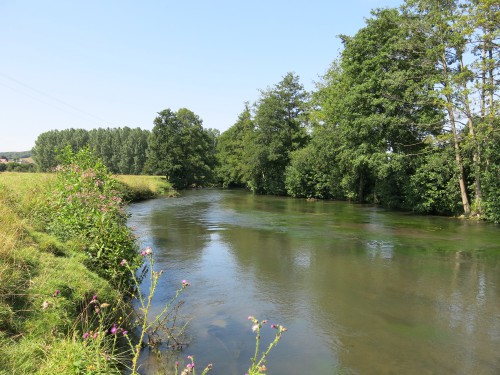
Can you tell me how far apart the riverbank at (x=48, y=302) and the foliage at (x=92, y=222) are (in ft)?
0.36

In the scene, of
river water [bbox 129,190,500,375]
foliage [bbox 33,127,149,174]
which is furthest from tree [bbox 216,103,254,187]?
river water [bbox 129,190,500,375]

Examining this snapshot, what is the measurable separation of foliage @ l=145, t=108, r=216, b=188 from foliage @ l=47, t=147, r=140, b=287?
47.5 m

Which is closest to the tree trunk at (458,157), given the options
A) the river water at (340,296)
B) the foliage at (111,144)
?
the river water at (340,296)

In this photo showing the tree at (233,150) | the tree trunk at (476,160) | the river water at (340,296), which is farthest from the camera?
the tree at (233,150)

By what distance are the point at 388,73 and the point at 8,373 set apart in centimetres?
2620

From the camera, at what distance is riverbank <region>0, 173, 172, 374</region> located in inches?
143

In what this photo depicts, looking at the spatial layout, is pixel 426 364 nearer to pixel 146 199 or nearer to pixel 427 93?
pixel 427 93

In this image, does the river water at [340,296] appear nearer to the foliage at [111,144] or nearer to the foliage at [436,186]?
the foliage at [436,186]

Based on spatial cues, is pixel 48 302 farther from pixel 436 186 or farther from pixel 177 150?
pixel 177 150

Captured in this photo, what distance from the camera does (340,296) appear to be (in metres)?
8.48

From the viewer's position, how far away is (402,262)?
38.2ft

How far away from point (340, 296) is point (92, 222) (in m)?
5.79

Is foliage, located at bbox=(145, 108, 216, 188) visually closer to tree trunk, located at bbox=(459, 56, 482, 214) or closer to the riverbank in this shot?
tree trunk, located at bbox=(459, 56, 482, 214)

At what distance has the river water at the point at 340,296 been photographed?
5707mm
